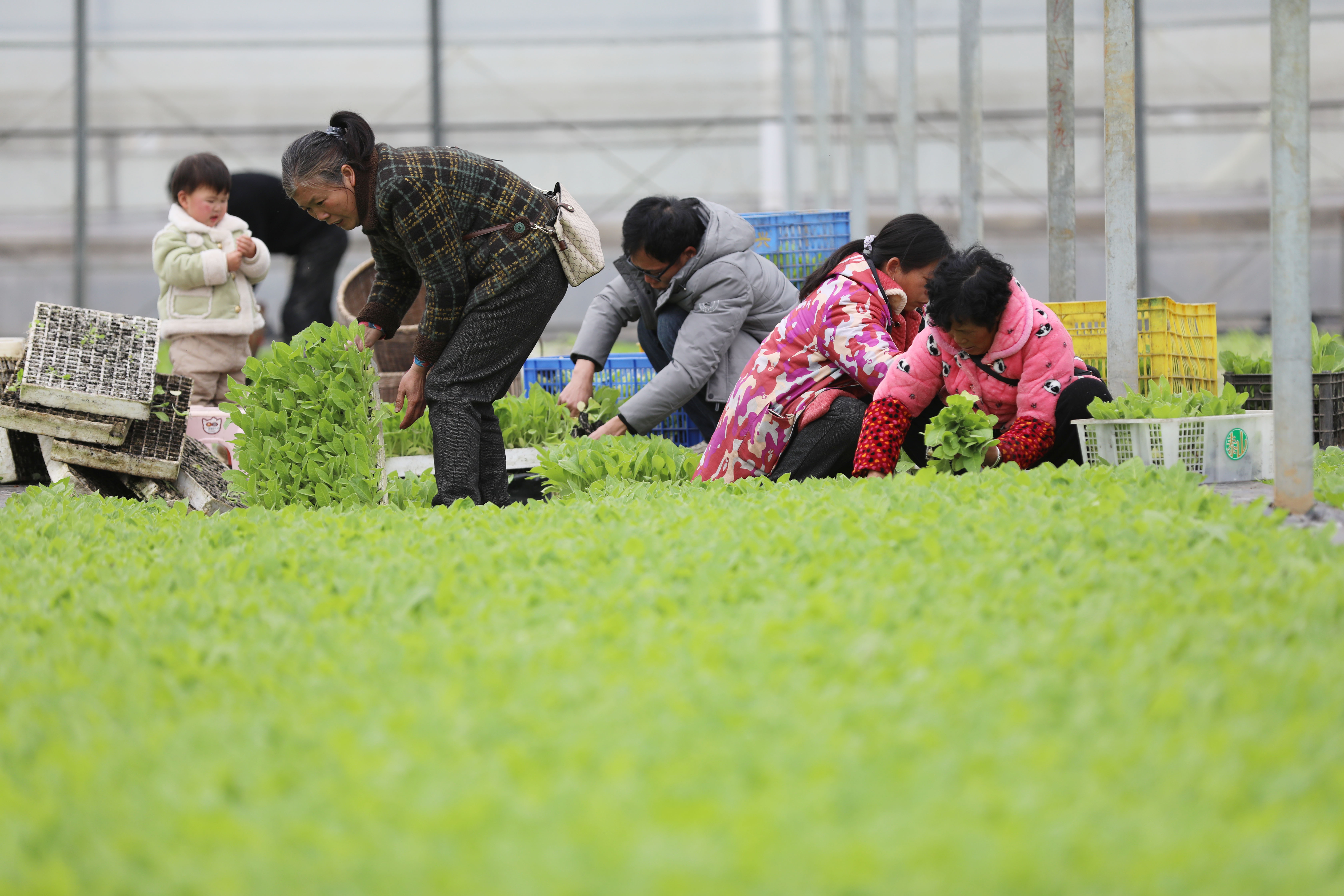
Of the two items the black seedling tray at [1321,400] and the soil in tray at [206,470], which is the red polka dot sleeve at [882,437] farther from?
the soil in tray at [206,470]

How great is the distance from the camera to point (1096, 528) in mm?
2098

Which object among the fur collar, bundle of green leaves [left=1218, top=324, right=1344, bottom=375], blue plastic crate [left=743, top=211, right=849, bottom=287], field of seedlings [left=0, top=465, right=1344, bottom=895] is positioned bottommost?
field of seedlings [left=0, top=465, right=1344, bottom=895]

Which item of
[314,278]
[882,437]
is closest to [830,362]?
[882,437]

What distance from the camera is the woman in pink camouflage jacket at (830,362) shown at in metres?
3.36

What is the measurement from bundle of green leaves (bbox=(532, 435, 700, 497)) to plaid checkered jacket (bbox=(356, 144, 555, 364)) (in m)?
0.54

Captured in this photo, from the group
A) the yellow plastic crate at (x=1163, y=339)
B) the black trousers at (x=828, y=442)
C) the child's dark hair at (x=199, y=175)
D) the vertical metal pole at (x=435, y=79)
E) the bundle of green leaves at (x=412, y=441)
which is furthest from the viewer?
the vertical metal pole at (x=435, y=79)

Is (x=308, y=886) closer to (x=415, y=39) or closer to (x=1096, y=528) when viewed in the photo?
(x=1096, y=528)

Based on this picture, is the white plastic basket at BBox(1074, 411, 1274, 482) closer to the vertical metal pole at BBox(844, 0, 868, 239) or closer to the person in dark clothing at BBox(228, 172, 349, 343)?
the person in dark clothing at BBox(228, 172, 349, 343)

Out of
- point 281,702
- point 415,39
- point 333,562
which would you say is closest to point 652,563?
point 333,562

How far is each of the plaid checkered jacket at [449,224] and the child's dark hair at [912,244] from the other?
92cm

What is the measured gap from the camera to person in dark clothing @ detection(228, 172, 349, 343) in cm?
594

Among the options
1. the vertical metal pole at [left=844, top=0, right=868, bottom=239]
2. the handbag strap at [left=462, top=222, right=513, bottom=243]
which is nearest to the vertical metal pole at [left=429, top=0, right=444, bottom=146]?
the vertical metal pole at [left=844, top=0, right=868, bottom=239]

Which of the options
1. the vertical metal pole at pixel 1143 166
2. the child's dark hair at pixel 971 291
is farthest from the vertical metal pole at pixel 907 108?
the vertical metal pole at pixel 1143 166

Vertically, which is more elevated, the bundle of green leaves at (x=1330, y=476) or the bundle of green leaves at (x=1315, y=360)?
the bundle of green leaves at (x=1315, y=360)
